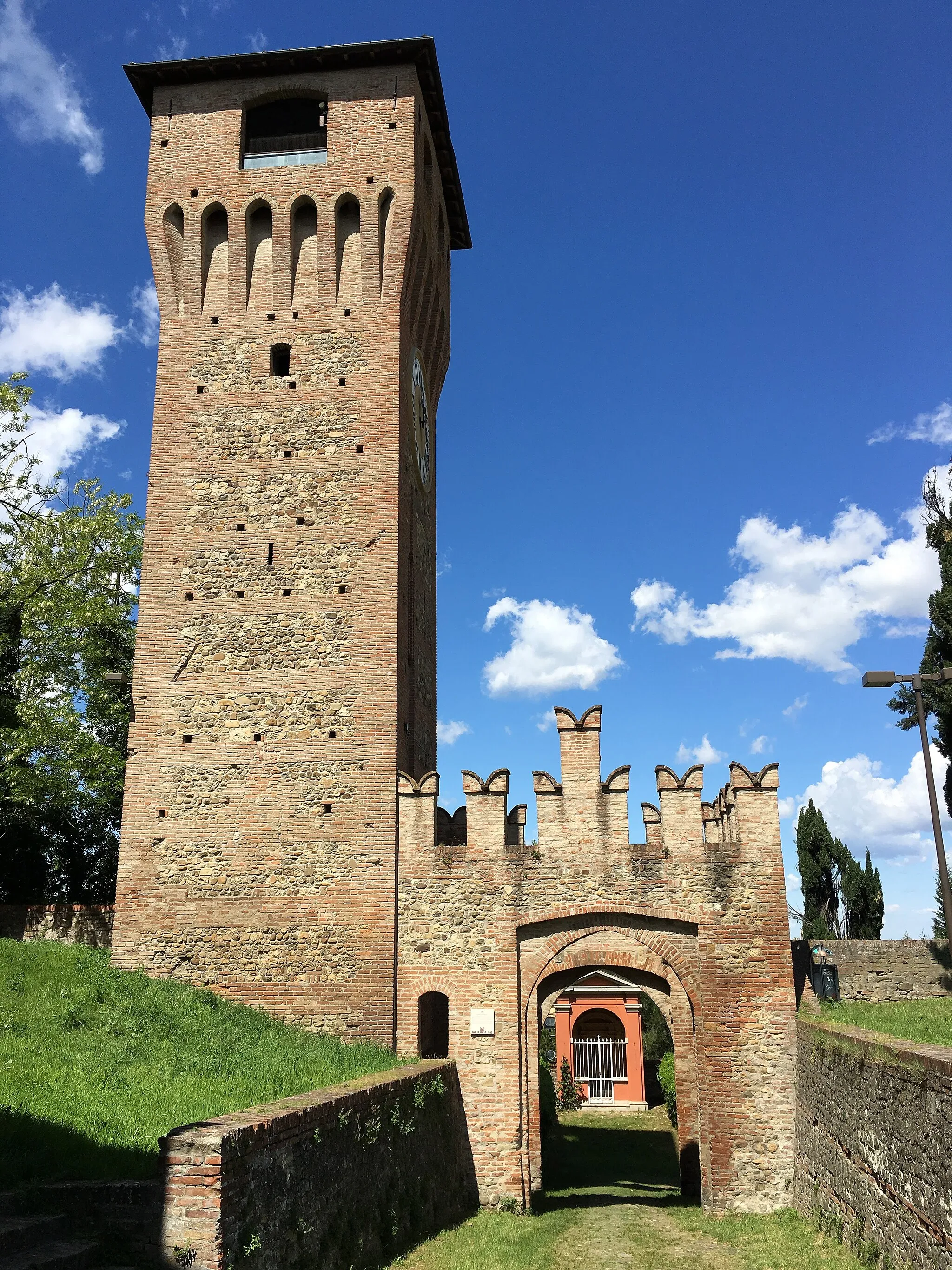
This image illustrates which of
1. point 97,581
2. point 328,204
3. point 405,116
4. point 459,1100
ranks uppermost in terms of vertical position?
point 405,116

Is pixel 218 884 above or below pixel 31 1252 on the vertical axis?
above

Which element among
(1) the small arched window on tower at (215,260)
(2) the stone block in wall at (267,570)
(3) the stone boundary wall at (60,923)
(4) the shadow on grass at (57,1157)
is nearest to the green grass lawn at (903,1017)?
(4) the shadow on grass at (57,1157)

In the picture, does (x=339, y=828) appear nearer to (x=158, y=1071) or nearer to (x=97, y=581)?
(x=158, y=1071)

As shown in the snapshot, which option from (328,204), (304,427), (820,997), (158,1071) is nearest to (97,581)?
(304,427)

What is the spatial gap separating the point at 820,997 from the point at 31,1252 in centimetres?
1151

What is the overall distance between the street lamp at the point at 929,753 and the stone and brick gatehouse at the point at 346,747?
6.48ft

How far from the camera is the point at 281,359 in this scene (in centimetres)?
1714

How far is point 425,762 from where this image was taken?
17812mm

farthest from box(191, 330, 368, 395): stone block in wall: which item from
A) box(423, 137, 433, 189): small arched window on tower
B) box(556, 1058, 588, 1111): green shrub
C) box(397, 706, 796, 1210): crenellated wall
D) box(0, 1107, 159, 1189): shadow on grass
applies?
box(556, 1058, 588, 1111): green shrub

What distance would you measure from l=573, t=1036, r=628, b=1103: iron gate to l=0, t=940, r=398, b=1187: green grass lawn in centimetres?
1736

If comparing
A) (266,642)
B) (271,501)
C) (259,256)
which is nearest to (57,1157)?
(266,642)

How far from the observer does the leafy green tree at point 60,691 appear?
19.9 meters

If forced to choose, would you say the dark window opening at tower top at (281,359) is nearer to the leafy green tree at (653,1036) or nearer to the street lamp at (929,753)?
the street lamp at (929,753)

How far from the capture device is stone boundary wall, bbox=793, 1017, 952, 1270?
820 cm
